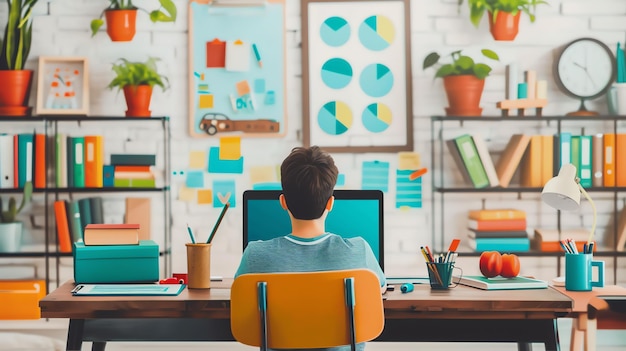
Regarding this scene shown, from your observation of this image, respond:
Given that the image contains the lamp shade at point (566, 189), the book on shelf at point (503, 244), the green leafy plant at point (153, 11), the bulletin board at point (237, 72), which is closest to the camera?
the lamp shade at point (566, 189)

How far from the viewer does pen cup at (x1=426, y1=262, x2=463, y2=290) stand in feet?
7.43

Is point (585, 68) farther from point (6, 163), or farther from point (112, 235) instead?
point (6, 163)

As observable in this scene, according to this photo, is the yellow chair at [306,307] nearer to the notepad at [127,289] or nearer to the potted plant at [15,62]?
the notepad at [127,289]

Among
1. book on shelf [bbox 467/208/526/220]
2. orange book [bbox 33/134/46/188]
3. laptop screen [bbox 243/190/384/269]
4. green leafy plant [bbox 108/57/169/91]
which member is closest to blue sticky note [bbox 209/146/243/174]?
green leafy plant [bbox 108/57/169/91]

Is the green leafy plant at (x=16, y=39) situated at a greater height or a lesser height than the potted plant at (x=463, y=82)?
greater

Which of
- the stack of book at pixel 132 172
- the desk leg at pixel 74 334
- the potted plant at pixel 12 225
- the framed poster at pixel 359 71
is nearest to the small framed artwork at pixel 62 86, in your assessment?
the stack of book at pixel 132 172

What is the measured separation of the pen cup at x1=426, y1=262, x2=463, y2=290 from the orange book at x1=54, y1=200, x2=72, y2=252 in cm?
222

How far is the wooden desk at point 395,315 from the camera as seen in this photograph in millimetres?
2076

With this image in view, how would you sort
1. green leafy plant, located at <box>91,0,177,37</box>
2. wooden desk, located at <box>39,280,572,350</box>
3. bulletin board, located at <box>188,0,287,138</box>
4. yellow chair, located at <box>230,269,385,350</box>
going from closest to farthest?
yellow chair, located at <box>230,269,385,350</box> < wooden desk, located at <box>39,280,572,350</box> < green leafy plant, located at <box>91,0,177,37</box> < bulletin board, located at <box>188,0,287,138</box>

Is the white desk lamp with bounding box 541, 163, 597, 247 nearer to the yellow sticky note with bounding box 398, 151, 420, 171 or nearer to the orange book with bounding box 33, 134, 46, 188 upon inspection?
the yellow sticky note with bounding box 398, 151, 420, 171

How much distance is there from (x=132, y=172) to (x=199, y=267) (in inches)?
69.2

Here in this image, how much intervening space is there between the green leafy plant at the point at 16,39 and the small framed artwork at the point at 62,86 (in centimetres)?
10

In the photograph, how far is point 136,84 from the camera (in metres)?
3.91

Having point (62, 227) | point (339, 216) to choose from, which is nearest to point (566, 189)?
point (339, 216)
